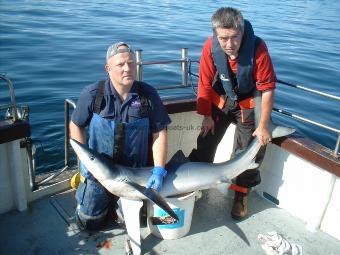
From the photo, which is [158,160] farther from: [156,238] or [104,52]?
[104,52]

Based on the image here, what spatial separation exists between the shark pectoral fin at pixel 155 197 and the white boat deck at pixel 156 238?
0.75m

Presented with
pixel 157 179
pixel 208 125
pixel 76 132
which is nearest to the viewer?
pixel 157 179

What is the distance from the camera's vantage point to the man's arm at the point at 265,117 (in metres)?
4.32

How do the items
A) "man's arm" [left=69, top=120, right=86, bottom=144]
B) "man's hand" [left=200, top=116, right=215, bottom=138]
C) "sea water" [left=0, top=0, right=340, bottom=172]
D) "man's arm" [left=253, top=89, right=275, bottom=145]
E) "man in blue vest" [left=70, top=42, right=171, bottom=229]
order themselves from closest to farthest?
"man in blue vest" [left=70, top=42, right=171, bottom=229] < "man's arm" [left=69, top=120, right=86, bottom=144] < "man's arm" [left=253, top=89, right=275, bottom=145] < "man's hand" [left=200, top=116, right=215, bottom=138] < "sea water" [left=0, top=0, right=340, bottom=172]

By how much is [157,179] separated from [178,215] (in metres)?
0.60

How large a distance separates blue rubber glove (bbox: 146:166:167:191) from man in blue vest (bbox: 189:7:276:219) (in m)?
1.25

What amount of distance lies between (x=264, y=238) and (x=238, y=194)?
0.65m

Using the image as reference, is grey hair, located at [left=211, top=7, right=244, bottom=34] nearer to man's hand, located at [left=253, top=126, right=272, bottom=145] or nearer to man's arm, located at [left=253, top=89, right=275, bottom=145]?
man's arm, located at [left=253, top=89, right=275, bottom=145]

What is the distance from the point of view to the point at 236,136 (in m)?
5.03

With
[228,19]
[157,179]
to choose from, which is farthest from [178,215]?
[228,19]

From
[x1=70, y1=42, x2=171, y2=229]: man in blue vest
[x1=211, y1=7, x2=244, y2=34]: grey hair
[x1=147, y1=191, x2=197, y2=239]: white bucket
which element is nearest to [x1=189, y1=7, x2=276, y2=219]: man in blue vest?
[x1=211, y1=7, x2=244, y2=34]: grey hair

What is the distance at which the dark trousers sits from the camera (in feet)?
15.3

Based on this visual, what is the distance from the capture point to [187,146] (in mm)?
5637

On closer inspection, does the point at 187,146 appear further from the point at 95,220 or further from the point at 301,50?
the point at 301,50
